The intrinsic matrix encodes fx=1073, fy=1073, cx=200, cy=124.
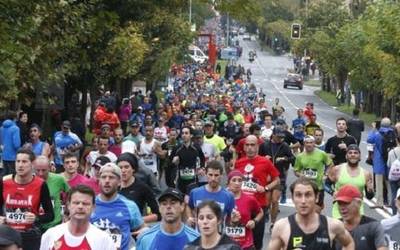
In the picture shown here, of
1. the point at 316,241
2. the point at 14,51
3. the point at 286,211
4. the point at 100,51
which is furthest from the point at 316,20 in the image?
the point at 316,241

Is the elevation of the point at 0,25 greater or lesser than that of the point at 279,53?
greater

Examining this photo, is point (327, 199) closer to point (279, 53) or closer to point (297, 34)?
point (297, 34)

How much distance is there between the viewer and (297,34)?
2354 inches

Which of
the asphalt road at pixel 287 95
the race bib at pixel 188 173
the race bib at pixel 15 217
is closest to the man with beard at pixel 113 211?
the race bib at pixel 15 217

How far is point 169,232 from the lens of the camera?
8.06 meters

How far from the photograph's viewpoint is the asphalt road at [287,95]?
63.2 feet

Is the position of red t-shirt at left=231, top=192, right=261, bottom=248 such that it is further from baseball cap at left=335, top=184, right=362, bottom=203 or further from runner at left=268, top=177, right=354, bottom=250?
runner at left=268, top=177, right=354, bottom=250

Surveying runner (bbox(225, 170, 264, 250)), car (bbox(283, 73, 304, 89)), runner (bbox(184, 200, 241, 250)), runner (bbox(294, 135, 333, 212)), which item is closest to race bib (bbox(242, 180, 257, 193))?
runner (bbox(225, 170, 264, 250))

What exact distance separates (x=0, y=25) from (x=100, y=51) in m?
12.8

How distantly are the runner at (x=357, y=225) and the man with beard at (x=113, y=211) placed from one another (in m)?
1.88

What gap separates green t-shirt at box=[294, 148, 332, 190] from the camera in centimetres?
1547

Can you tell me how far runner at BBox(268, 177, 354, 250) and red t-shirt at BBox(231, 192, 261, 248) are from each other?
3.03 meters

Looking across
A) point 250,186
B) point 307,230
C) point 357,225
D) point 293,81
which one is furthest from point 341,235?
point 293,81

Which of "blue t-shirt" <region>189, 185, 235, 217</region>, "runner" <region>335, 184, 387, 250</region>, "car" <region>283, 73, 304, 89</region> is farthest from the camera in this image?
"car" <region>283, 73, 304, 89</region>
